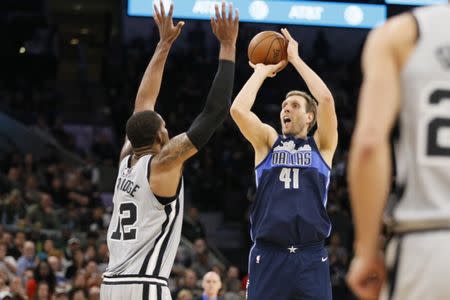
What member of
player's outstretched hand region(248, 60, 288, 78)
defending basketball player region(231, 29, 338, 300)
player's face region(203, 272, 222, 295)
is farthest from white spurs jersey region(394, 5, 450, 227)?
player's face region(203, 272, 222, 295)

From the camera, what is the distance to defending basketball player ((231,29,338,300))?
6.30 meters

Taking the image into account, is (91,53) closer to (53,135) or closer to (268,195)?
(53,135)

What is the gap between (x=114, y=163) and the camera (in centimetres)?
A: 1975

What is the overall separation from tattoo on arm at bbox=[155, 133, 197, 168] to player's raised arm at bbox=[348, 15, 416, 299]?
2.00 meters

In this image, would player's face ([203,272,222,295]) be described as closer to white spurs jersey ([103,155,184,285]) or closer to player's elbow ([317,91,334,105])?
player's elbow ([317,91,334,105])

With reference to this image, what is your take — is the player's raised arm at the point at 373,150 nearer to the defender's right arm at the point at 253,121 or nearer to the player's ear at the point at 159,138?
the player's ear at the point at 159,138

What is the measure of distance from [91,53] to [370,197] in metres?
21.9

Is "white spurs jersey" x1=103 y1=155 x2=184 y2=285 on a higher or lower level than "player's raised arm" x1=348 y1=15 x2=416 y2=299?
lower

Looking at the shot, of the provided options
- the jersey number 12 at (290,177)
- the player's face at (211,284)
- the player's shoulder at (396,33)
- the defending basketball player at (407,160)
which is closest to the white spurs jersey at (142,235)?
the jersey number 12 at (290,177)

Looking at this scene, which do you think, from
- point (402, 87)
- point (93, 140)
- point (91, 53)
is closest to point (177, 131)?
point (93, 140)

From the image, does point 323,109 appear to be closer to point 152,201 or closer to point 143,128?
point 143,128

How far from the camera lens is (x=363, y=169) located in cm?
297

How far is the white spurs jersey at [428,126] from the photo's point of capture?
3.06m

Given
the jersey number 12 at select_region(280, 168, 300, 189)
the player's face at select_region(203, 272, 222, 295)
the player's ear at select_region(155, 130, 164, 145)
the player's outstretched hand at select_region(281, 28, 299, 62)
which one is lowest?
the player's face at select_region(203, 272, 222, 295)
